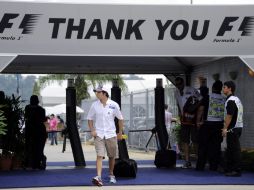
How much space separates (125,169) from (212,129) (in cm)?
217

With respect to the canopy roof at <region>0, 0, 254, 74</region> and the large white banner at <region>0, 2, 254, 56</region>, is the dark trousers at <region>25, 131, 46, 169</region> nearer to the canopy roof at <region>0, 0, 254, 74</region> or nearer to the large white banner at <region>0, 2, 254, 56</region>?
the canopy roof at <region>0, 0, 254, 74</region>

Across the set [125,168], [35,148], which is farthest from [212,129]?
[35,148]

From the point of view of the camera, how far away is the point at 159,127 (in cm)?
1477

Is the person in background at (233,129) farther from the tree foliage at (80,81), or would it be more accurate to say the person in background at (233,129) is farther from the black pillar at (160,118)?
the tree foliage at (80,81)

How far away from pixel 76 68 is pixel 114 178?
456 cm

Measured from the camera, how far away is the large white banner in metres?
10.8

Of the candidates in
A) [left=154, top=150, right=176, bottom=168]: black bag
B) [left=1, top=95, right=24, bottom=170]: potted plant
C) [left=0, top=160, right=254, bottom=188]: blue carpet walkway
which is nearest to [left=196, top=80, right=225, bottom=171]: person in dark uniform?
[left=0, top=160, right=254, bottom=188]: blue carpet walkway

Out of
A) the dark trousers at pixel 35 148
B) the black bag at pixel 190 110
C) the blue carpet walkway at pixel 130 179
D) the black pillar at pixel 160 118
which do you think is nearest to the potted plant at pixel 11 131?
the dark trousers at pixel 35 148

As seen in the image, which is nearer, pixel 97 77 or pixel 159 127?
pixel 159 127

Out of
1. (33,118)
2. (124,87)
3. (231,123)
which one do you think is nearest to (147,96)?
(33,118)

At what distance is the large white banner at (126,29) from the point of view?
10.8 meters

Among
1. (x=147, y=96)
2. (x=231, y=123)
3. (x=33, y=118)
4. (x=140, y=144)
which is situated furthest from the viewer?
(x=140, y=144)

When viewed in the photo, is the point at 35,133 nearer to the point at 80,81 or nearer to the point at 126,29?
the point at 126,29

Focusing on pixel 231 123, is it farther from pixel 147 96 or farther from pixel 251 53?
pixel 147 96
